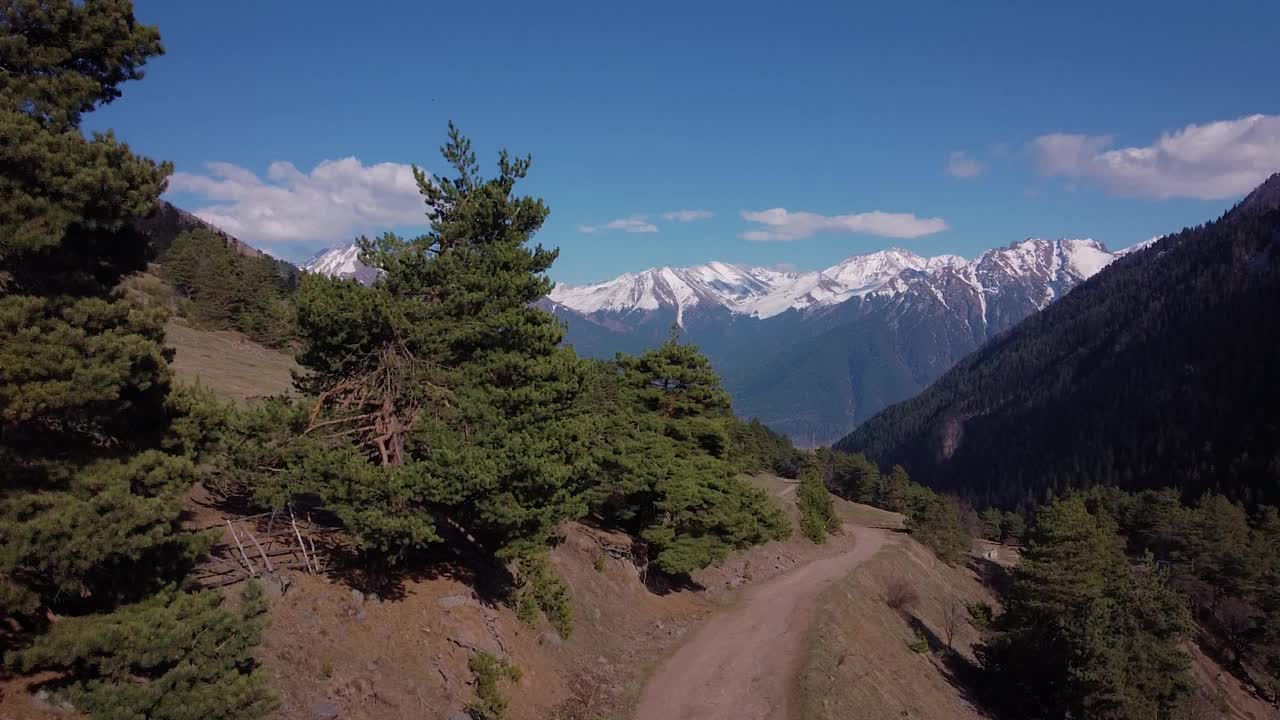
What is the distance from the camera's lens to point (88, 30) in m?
9.82

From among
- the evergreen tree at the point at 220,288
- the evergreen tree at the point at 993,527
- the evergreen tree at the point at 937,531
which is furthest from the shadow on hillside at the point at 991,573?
the evergreen tree at the point at 220,288

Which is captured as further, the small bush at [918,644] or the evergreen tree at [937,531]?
the evergreen tree at [937,531]

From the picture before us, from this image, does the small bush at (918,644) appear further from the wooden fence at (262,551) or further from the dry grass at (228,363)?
the dry grass at (228,363)

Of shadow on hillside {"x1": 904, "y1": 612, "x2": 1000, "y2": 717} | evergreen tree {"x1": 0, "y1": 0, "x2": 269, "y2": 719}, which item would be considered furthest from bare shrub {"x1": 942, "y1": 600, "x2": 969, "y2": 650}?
evergreen tree {"x1": 0, "y1": 0, "x2": 269, "y2": 719}

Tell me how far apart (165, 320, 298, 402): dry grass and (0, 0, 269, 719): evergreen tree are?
24.6 m

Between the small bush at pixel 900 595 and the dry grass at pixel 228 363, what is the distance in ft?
130

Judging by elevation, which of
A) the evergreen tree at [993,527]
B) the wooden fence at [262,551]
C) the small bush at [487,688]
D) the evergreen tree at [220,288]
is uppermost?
the evergreen tree at [220,288]

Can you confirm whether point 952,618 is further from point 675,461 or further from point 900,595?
point 675,461

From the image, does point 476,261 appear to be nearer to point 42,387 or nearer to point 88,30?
point 88,30

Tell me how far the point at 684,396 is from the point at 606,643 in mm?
11942

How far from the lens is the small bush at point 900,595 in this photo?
4547cm

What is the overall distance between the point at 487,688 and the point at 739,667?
11.8m

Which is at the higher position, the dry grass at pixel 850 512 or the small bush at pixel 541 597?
the small bush at pixel 541 597

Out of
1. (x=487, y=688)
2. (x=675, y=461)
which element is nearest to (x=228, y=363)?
(x=675, y=461)
